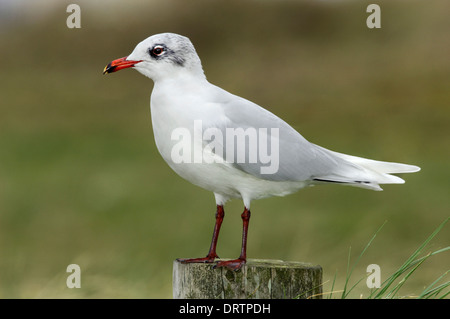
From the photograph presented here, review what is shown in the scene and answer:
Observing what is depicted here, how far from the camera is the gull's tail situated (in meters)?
4.62

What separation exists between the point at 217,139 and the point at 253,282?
908mm

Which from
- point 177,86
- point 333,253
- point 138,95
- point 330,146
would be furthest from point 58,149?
point 177,86

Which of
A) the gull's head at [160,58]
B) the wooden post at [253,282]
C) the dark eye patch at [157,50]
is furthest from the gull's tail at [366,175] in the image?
the dark eye patch at [157,50]

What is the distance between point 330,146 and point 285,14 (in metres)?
5.32

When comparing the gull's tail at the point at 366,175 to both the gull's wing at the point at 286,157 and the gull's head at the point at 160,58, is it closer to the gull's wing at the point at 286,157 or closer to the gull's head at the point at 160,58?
the gull's wing at the point at 286,157

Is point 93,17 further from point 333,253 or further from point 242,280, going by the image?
point 242,280

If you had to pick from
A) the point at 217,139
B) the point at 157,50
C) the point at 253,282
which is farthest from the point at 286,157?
the point at 157,50

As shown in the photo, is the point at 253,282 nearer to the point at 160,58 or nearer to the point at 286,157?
the point at 286,157

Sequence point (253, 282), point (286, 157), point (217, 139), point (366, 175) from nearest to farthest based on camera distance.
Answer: point (253, 282), point (217, 139), point (286, 157), point (366, 175)

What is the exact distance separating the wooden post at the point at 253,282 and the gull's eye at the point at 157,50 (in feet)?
4.41

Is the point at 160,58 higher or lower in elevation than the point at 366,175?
higher

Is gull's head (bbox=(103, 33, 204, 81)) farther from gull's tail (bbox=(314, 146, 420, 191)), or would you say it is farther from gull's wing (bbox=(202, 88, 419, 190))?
gull's tail (bbox=(314, 146, 420, 191))

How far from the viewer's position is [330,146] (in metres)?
17.1

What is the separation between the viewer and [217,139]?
13.9 ft
